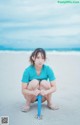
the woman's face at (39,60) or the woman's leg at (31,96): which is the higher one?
the woman's face at (39,60)

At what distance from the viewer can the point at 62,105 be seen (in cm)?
174

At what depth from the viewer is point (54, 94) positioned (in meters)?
1.72

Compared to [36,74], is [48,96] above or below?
below

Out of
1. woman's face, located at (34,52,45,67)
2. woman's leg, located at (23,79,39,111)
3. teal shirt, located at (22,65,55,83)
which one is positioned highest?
woman's face, located at (34,52,45,67)

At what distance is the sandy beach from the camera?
1.68m

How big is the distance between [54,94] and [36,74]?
0.14 metres

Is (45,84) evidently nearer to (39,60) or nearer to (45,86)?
(45,86)

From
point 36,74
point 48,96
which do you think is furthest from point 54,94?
point 36,74

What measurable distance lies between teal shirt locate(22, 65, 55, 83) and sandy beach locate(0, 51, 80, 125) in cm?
2

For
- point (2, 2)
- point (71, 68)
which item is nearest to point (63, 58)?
point (71, 68)

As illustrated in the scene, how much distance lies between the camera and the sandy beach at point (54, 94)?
1.68 meters

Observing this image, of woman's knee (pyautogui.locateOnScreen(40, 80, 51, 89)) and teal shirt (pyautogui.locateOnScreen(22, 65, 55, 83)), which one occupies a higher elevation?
teal shirt (pyautogui.locateOnScreen(22, 65, 55, 83))

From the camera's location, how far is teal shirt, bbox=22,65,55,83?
5.57ft

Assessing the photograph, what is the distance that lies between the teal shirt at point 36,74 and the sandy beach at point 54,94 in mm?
24
